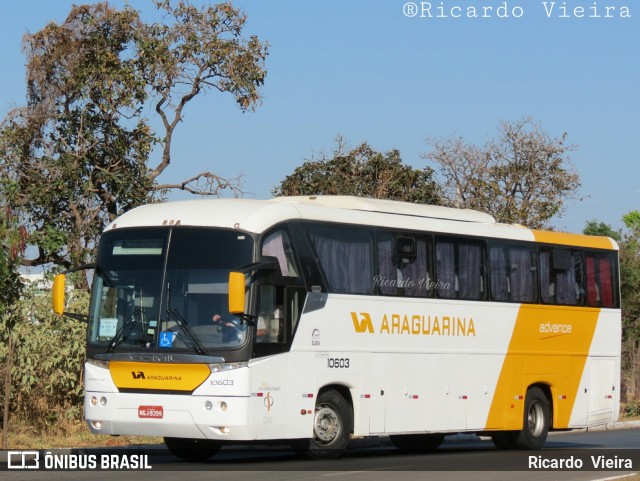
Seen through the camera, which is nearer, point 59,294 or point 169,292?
point 169,292

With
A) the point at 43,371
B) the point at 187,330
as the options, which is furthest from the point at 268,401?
the point at 43,371

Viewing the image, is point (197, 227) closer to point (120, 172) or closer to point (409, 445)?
point (409, 445)

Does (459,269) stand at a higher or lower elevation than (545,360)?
higher

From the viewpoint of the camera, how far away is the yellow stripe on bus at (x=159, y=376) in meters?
17.1

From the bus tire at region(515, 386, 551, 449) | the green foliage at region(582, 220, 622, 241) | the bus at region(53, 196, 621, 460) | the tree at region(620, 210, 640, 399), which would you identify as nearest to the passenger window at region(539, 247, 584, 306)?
the bus at region(53, 196, 621, 460)

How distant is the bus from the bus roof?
0.11ft

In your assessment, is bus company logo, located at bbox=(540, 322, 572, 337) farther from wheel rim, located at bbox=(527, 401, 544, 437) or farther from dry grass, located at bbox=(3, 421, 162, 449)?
dry grass, located at bbox=(3, 421, 162, 449)

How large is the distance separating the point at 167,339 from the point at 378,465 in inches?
136

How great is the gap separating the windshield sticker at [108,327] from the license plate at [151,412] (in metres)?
1.12

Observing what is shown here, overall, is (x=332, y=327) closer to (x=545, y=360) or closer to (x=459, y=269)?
(x=459, y=269)

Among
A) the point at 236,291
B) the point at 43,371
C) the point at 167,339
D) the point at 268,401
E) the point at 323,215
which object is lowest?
the point at 268,401

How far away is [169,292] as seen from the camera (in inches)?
686

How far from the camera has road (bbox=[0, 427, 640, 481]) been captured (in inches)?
617

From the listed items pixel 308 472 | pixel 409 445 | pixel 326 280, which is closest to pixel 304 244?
pixel 326 280
